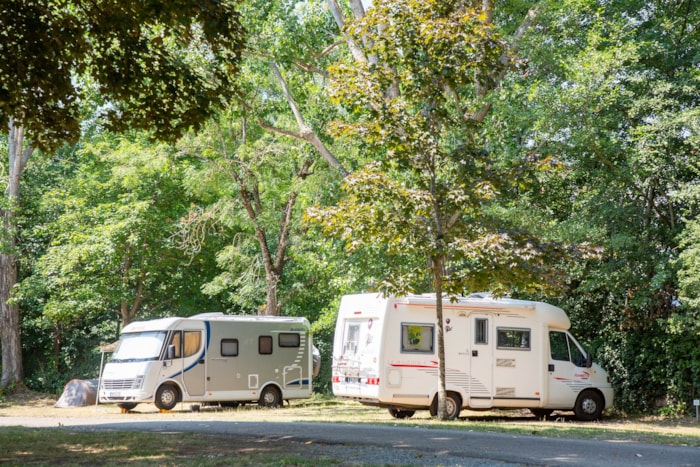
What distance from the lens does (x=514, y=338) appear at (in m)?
17.9

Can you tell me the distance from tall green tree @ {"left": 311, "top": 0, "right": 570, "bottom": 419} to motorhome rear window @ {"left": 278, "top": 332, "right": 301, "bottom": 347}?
7837 millimetres

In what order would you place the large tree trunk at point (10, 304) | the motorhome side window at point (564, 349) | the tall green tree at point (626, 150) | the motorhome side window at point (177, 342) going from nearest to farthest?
1. the tall green tree at point (626, 150)
2. the motorhome side window at point (564, 349)
3. the motorhome side window at point (177, 342)
4. the large tree trunk at point (10, 304)

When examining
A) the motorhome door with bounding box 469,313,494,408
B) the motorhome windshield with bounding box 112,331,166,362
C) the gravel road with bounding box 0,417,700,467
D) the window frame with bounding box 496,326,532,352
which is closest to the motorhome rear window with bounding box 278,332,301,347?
the motorhome windshield with bounding box 112,331,166,362

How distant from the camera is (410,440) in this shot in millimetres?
10398

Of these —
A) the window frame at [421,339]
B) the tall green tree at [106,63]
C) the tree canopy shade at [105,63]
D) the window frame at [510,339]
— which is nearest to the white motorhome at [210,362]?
the window frame at [421,339]

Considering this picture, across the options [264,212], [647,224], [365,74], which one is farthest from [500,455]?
[264,212]

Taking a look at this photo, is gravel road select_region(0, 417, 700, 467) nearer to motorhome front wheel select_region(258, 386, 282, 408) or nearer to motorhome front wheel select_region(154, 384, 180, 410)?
motorhome front wheel select_region(154, 384, 180, 410)

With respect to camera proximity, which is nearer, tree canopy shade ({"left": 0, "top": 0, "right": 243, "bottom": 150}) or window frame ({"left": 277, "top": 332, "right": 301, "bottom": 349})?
tree canopy shade ({"left": 0, "top": 0, "right": 243, "bottom": 150})

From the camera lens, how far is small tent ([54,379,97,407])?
24.9 meters

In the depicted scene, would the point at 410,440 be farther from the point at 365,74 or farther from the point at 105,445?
the point at 365,74

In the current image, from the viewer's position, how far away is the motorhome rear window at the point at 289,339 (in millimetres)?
22672

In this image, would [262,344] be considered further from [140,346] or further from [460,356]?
[460,356]

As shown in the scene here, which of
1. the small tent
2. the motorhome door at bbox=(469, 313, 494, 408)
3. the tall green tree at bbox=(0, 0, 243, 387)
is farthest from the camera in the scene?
the small tent

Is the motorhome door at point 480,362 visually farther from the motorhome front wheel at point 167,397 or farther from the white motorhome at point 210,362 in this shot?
the motorhome front wheel at point 167,397
